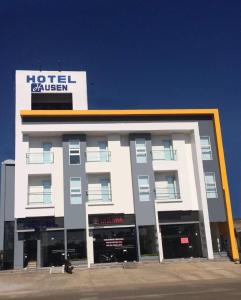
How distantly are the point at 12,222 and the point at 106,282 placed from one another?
1271 cm

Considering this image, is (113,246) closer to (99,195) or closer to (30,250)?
(99,195)

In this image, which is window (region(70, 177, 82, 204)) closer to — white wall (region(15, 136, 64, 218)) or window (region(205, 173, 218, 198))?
white wall (region(15, 136, 64, 218))

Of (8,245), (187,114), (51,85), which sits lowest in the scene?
(8,245)

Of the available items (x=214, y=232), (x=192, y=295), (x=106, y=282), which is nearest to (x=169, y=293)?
(x=192, y=295)

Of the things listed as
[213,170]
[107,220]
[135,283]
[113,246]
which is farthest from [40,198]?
[213,170]

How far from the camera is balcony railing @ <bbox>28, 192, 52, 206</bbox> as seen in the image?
107ft

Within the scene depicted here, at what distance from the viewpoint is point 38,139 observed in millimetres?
34344

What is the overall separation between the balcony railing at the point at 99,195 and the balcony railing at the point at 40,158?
4076 millimetres

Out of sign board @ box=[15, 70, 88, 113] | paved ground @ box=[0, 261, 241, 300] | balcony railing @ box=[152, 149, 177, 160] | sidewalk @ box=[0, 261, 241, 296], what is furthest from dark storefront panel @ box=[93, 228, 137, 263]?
sign board @ box=[15, 70, 88, 113]

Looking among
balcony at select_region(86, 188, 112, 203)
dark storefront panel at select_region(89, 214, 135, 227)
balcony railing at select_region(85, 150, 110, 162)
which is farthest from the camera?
balcony railing at select_region(85, 150, 110, 162)

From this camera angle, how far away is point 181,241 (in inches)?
1303

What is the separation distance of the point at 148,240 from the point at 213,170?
25.7ft

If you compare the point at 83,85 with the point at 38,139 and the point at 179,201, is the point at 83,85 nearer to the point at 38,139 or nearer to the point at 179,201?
the point at 38,139

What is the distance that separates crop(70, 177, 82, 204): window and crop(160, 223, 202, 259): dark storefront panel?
22.9 ft
